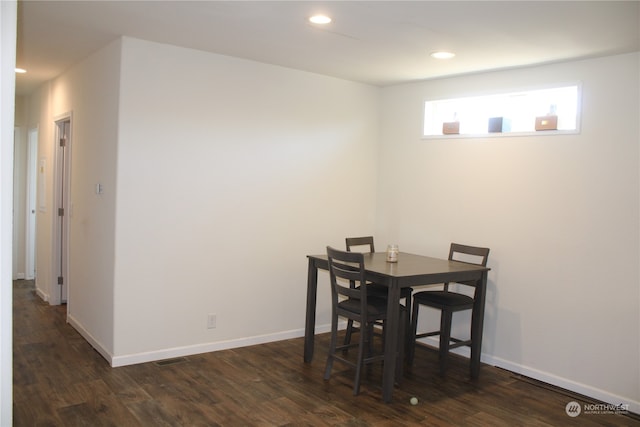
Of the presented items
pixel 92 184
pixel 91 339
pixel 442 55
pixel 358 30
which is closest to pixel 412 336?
pixel 442 55

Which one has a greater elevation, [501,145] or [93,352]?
[501,145]

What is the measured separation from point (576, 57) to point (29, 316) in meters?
5.45

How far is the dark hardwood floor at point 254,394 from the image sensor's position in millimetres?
3262

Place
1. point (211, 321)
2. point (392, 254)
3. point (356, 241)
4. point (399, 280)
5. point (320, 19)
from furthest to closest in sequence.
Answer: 1. point (356, 241)
2. point (211, 321)
3. point (392, 254)
4. point (399, 280)
5. point (320, 19)

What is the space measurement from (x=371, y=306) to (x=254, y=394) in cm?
101

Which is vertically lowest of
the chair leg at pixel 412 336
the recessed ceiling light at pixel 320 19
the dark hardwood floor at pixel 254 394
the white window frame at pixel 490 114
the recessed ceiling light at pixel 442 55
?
the dark hardwood floor at pixel 254 394

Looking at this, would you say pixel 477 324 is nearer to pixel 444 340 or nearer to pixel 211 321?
pixel 444 340

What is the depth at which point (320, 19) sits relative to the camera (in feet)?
10.6

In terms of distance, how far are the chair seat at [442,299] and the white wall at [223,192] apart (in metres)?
1.23

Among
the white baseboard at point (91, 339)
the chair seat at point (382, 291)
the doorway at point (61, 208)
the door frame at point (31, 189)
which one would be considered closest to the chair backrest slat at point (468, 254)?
the chair seat at point (382, 291)

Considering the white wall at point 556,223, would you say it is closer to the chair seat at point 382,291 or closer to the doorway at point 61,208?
the chair seat at point 382,291

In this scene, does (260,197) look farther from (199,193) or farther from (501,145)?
(501,145)

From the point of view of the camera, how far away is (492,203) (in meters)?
4.48

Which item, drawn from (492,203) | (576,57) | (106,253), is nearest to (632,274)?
(492,203)
